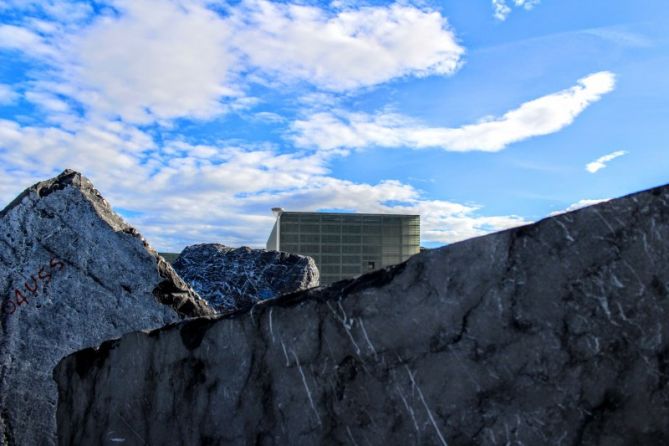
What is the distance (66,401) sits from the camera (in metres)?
3.41

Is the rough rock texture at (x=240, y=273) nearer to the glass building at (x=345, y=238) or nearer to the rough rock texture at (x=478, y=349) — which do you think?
the rough rock texture at (x=478, y=349)

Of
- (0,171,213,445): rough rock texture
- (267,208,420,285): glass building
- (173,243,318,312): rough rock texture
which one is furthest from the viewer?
(267,208,420,285): glass building

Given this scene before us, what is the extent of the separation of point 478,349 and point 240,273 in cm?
485

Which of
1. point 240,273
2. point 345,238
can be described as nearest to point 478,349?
point 240,273

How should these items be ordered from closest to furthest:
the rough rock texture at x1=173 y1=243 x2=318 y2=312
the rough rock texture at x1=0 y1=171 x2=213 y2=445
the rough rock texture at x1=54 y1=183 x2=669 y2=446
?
1. the rough rock texture at x1=54 y1=183 x2=669 y2=446
2. the rough rock texture at x1=0 y1=171 x2=213 y2=445
3. the rough rock texture at x1=173 y1=243 x2=318 y2=312

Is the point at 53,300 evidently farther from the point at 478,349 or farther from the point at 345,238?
the point at 345,238

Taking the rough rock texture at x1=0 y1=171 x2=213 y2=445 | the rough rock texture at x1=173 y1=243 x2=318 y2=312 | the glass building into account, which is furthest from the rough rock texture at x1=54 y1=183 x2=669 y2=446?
the glass building

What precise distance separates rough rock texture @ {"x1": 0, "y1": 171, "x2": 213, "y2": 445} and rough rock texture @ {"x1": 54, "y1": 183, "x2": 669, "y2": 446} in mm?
1522

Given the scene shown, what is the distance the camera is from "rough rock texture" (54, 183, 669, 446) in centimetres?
205

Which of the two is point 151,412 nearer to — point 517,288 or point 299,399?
point 299,399

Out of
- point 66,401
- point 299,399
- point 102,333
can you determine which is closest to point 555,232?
point 299,399

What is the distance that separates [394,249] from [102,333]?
29976mm

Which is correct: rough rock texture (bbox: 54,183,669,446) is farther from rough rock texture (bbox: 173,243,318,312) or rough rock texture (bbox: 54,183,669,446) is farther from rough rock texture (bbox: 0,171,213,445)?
rough rock texture (bbox: 173,243,318,312)

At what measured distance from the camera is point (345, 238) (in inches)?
1308
